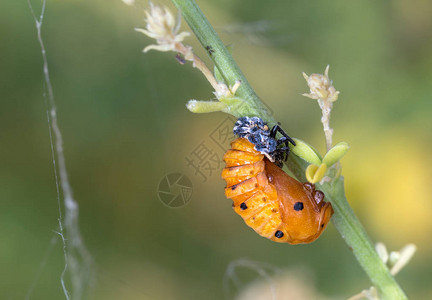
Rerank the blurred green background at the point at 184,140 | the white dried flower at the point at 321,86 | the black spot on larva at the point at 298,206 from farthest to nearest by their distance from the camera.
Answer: the blurred green background at the point at 184,140
the black spot on larva at the point at 298,206
the white dried flower at the point at 321,86

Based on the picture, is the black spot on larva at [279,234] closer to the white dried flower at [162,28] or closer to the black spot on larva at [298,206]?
the black spot on larva at [298,206]

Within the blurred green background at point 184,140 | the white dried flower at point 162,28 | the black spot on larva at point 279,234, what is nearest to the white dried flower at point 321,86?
Answer: the white dried flower at point 162,28

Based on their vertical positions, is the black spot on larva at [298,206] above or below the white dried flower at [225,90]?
below

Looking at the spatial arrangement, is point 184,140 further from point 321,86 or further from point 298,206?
point 321,86

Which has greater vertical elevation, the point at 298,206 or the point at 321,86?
the point at 321,86

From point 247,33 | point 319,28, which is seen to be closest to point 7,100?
point 247,33

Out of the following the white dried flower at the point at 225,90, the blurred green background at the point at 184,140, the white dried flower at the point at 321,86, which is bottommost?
the blurred green background at the point at 184,140

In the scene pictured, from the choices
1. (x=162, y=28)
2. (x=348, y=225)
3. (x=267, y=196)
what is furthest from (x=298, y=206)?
(x=162, y=28)
